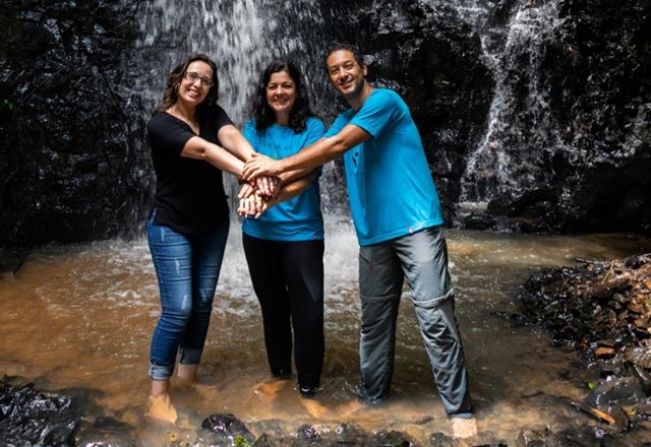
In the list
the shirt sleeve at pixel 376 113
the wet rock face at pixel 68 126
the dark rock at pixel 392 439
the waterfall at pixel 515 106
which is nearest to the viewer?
the shirt sleeve at pixel 376 113

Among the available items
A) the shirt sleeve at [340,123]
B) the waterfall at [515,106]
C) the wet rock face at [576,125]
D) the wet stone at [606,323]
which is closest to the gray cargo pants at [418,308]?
the wet stone at [606,323]

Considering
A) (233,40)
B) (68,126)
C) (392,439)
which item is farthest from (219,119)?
(233,40)

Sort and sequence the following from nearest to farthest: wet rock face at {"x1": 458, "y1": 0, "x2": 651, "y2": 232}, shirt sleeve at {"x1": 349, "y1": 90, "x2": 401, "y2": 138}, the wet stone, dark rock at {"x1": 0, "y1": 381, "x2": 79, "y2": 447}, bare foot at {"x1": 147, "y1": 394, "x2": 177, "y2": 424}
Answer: shirt sleeve at {"x1": 349, "y1": 90, "x2": 401, "y2": 138}
dark rock at {"x1": 0, "y1": 381, "x2": 79, "y2": 447}
bare foot at {"x1": 147, "y1": 394, "x2": 177, "y2": 424}
the wet stone
wet rock face at {"x1": 458, "y1": 0, "x2": 651, "y2": 232}

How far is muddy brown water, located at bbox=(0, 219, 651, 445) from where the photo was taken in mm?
3467

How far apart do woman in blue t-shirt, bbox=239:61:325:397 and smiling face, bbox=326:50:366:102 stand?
26 cm

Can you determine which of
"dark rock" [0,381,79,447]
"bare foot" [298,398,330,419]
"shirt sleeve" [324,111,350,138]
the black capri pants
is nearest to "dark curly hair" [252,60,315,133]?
"shirt sleeve" [324,111,350,138]

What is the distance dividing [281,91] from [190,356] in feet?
5.65

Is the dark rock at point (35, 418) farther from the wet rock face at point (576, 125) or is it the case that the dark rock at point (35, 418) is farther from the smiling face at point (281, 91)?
the wet rock face at point (576, 125)

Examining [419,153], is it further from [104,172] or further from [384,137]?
[104,172]

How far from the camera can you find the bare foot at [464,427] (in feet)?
10.6

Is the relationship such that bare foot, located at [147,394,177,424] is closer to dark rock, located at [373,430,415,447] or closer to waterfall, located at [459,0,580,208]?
dark rock, located at [373,430,415,447]

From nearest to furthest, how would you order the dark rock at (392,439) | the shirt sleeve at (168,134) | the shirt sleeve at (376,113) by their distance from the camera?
the shirt sleeve at (376,113) → the shirt sleeve at (168,134) → the dark rock at (392,439)

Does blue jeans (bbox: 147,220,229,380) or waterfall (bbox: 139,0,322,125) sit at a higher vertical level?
waterfall (bbox: 139,0,322,125)

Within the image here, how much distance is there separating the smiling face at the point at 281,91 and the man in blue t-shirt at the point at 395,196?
9.0 inches
